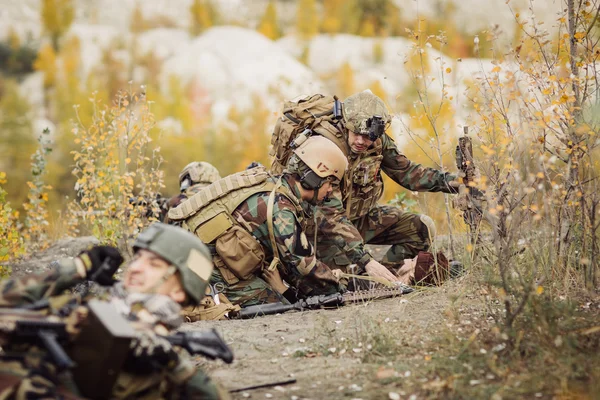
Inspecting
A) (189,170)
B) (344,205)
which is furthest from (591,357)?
(189,170)

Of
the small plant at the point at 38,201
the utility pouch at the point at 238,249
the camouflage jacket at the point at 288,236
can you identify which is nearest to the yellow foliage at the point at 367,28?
the small plant at the point at 38,201

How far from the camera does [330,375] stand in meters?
3.53

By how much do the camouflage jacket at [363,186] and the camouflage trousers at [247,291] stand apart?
30.2 inches

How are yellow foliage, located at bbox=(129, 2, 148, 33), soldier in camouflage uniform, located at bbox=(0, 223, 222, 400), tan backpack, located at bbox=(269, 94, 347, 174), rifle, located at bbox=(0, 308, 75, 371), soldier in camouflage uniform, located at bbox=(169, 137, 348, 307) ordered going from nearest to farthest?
rifle, located at bbox=(0, 308, 75, 371)
soldier in camouflage uniform, located at bbox=(0, 223, 222, 400)
soldier in camouflage uniform, located at bbox=(169, 137, 348, 307)
tan backpack, located at bbox=(269, 94, 347, 174)
yellow foliage, located at bbox=(129, 2, 148, 33)

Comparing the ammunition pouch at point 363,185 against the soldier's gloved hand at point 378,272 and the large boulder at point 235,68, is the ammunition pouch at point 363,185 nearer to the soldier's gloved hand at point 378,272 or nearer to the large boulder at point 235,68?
the soldier's gloved hand at point 378,272

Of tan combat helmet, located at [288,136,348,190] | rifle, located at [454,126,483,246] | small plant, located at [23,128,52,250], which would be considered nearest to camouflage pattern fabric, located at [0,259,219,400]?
tan combat helmet, located at [288,136,348,190]

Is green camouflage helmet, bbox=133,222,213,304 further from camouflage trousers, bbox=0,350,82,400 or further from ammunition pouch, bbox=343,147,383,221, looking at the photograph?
ammunition pouch, bbox=343,147,383,221

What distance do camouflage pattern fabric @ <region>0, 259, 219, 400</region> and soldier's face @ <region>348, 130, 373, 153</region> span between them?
3.51 m

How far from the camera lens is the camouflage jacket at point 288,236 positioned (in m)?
5.20

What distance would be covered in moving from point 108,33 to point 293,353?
178ft

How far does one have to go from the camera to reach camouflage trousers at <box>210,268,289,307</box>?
545 centimetres

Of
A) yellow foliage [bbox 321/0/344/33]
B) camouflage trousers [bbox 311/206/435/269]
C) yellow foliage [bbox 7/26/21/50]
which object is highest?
yellow foliage [bbox 321/0/344/33]

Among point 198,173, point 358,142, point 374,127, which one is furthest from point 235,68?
point 374,127

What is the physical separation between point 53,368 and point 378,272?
336 centimetres
